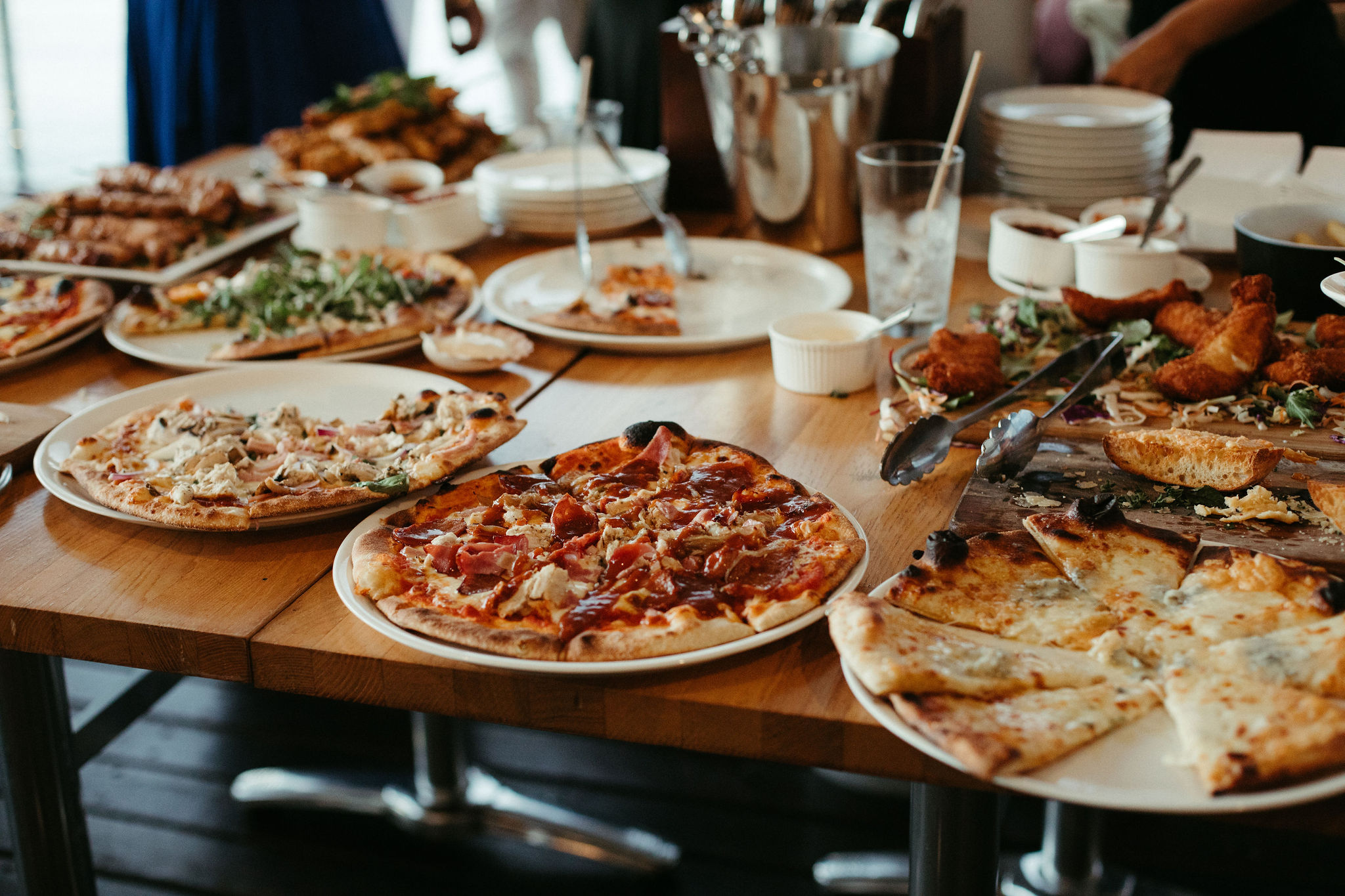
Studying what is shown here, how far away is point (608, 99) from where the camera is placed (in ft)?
17.4

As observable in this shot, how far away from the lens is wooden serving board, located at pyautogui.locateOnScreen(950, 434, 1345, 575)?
1464mm

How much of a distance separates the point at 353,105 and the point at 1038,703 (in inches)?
127

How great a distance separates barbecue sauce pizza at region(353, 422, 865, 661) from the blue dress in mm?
4423

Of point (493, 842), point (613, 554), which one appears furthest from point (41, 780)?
point (493, 842)

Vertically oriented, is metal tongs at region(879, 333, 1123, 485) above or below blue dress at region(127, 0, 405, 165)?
below

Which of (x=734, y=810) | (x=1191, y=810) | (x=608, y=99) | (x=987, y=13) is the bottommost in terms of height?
(x=734, y=810)

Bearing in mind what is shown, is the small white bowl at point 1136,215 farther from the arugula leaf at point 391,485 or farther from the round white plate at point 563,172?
the arugula leaf at point 391,485

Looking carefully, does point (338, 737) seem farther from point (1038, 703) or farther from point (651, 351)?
point (1038, 703)

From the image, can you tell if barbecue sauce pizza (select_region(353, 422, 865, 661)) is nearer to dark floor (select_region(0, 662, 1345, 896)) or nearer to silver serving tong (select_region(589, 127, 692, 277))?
silver serving tong (select_region(589, 127, 692, 277))

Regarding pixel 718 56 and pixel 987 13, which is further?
pixel 987 13

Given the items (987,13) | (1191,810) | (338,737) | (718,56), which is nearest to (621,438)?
(1191,810)

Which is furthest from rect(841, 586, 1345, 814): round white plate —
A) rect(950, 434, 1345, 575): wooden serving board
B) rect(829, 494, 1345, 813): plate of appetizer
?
rect(950, 434, 1345, 575): wooden serving board

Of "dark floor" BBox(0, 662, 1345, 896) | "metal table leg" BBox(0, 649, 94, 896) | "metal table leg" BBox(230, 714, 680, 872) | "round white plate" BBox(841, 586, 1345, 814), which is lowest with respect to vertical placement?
"dark floor" BBox(0, 662, 1345, 896)

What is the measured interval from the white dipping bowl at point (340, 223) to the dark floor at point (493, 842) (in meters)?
1.54
